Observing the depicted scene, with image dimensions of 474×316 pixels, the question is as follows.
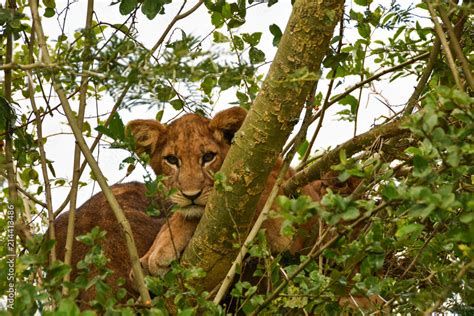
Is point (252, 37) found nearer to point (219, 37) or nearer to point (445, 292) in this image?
point (219, 37)

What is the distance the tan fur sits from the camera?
17.2 ft

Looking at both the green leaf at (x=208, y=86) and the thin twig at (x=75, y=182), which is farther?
the green leaf at (x=208, y=86)

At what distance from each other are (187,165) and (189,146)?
0.15 meters

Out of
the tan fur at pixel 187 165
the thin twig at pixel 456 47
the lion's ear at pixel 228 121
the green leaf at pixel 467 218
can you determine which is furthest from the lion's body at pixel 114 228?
the green leaf at pixel 467 218

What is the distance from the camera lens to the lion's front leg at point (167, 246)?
17.0 ft

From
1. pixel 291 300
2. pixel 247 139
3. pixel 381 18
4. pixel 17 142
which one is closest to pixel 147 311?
pixel 291 300

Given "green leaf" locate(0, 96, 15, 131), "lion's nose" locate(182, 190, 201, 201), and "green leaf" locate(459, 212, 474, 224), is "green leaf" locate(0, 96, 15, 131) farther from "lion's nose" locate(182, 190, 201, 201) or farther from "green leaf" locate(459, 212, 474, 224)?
"green leaf" locate(459, 212, 474, 224)

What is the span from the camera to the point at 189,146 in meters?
5.81

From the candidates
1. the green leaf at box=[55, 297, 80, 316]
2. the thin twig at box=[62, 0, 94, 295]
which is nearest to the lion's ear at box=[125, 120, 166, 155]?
the thin twig at box=[62, 0, 94, 295]

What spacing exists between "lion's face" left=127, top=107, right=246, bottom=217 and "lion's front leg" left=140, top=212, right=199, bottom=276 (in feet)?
0.52

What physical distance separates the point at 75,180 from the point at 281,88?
111cm

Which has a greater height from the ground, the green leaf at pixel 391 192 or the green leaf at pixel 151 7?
the green leaf at pixel 151 7

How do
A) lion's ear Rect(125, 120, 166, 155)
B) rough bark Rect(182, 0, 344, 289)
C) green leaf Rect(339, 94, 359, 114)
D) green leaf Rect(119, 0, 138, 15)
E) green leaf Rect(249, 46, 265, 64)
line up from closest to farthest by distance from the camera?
rough bark Rect(182, 0, 344, 289)
green leaf Rect(119, 0, 138, 15)
green leaf Rect(249, 46, 265, 64)
green leaf Rect(339, 94, 359, 114)
lion's ear Rect(125, 120, 166, 155)

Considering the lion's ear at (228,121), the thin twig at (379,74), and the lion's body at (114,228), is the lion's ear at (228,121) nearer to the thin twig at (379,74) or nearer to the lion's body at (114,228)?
the lion's body at (114,228)
